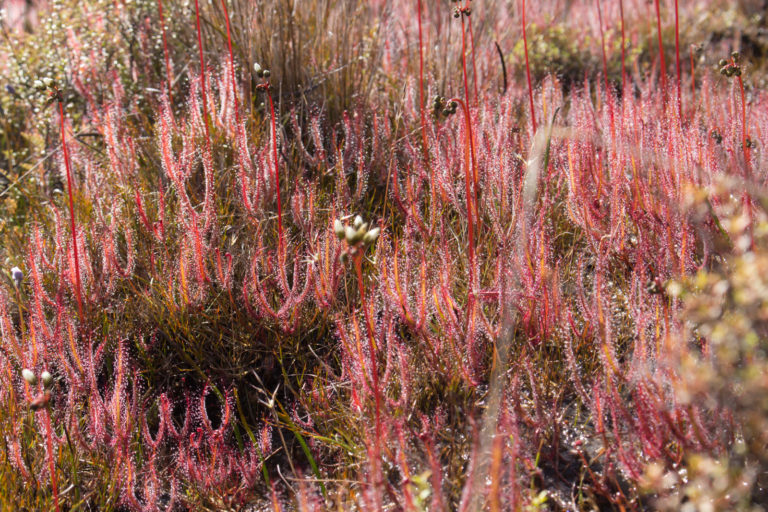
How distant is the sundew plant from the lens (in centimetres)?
152

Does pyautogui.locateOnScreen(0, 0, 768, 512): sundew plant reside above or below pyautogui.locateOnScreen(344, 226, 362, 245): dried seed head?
below

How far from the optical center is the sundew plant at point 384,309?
152 centimetres

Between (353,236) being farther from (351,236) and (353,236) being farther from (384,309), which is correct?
(384,309)

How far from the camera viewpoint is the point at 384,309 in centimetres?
189

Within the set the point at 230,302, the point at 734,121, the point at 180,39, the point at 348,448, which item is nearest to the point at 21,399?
the point at 230,302

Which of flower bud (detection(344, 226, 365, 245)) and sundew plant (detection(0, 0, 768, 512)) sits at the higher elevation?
flower bud (detection(344, 226, 365, 245))

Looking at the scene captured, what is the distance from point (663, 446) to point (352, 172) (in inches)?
66.6

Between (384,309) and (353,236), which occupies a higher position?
(353,236)

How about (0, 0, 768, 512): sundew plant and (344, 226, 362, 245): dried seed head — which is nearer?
(344, 226, 362, 245): dried seed head

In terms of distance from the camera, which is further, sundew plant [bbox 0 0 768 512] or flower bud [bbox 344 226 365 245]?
sundew plant [bbox 0 0 768 512]

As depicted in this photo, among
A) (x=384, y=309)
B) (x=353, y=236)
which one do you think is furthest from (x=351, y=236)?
(x=384, y=309)

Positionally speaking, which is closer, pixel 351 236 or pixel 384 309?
pixel 351 236

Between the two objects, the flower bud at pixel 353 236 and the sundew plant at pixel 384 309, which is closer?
the flower bud at pixel 353 236

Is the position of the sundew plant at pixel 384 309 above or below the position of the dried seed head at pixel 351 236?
below
